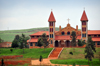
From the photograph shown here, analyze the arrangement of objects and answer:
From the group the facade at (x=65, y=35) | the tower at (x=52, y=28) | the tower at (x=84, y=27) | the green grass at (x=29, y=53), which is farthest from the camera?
the tower at (x=52, y=28)

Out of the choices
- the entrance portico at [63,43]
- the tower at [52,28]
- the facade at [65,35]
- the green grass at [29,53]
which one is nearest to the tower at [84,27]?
the facade at [65,35]

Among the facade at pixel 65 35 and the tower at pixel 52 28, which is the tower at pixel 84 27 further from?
the tower at pixel 52 28

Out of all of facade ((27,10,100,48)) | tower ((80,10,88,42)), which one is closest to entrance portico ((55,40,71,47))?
facade ((27,10,100,48))

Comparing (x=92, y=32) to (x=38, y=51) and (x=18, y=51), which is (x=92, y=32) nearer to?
(x=38, y=51)

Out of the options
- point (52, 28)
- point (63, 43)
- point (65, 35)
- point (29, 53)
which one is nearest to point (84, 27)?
point (65, 35)

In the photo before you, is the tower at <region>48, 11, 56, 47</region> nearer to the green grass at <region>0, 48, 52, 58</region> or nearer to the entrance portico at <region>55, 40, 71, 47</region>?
the entrance portico at <region>55, 40, 71, 47</region>

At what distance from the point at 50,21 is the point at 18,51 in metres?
19.8

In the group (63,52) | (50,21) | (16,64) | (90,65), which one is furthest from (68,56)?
(50,21)

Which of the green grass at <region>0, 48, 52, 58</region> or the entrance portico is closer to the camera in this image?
the green grass at <region>0, 48, 52, 58</region>

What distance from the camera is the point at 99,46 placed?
82.4 metres

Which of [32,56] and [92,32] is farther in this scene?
[92,32]

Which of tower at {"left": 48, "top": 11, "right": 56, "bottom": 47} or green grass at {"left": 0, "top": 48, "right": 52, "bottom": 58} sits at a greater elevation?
tower at {"left": 48, "top": 11, "right": 56, "bottom": 47}

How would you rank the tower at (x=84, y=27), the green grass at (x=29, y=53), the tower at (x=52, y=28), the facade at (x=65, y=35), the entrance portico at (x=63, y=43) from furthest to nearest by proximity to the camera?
the entrance portico at (x=63, y=43), the tower at (x=52, y=28), the facade at (x=65, y=35), the tower at (x=84, y=27), the green grass at (x=29, y=53)

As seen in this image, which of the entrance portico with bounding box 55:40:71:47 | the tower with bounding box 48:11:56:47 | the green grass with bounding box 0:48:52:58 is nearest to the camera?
the green grass with bounding box 0:48:52:58
